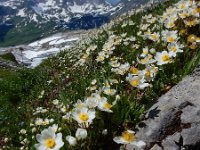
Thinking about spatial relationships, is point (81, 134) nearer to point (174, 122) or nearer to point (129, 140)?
point (129, 140)

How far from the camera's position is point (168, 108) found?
17.6ft

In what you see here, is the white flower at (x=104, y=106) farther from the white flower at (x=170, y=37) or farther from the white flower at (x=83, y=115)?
the white flower at (x=170, y=37)

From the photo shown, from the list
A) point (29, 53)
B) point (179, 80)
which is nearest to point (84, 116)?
point (179, 80)

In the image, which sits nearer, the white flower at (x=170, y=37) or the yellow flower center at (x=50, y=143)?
the yellow flower center at (x=50, y=143)

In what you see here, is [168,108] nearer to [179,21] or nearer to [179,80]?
[179,80]

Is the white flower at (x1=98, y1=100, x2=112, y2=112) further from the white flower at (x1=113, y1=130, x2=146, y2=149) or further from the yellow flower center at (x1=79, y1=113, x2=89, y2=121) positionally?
the white flower at (x1=113, y1=130, x2=146, y2=149)

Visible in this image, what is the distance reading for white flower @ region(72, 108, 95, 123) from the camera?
473 cm

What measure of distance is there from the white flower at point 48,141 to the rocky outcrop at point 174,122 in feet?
3.48

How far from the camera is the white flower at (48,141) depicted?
14.7 ft

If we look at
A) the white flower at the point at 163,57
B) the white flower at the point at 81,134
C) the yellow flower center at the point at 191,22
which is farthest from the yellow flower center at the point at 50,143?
the yellow flower center at the point at 191,22

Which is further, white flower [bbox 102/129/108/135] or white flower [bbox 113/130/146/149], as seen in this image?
white flower [bbox 102/129/108/135]

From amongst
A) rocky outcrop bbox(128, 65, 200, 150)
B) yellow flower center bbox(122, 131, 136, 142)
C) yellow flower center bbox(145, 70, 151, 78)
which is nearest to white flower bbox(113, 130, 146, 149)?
yellow flower center bbox(122, 131, 136, 142)

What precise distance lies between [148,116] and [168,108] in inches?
12.4

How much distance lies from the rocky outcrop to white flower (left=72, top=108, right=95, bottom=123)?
73 cm
